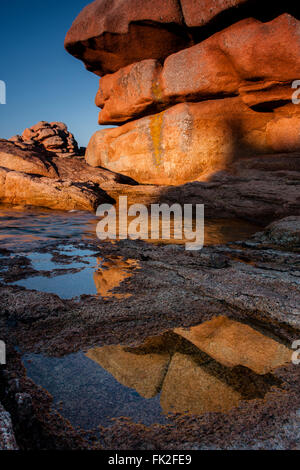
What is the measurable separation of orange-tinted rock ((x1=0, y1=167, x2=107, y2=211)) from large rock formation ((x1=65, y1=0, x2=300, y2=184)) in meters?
2.11

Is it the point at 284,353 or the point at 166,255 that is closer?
the point at 284,353

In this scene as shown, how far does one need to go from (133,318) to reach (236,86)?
6.38 meters

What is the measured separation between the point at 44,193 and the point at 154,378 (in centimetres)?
593

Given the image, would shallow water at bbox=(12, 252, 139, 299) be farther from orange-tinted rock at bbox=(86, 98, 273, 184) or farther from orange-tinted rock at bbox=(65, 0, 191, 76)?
orange-tinted rock at bbox=(65, 0, 191, 76)

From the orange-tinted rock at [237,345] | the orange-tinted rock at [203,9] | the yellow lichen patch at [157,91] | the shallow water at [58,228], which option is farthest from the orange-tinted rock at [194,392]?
the yellow lichen patch at [157,91]

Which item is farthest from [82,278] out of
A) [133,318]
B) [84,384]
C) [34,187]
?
[34,187]

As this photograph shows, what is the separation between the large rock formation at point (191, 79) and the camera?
5410 mm

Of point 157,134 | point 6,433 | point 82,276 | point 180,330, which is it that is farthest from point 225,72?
point 6,433

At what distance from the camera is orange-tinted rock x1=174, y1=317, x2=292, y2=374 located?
104 centimetres

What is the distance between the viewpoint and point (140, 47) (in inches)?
285

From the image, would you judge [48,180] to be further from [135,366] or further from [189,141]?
[135,366]

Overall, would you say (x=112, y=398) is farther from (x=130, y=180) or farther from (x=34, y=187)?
(x=130, y=180)

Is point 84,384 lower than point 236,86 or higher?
lower

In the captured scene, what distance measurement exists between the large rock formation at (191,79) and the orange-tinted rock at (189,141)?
0.02 metres
